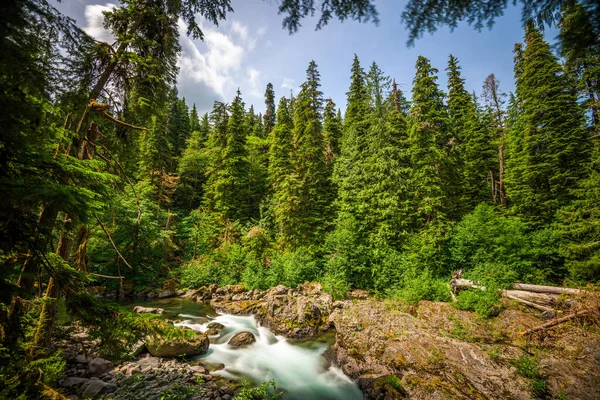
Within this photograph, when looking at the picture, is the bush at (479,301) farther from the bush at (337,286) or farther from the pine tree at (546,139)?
the pine tree at (546,139)

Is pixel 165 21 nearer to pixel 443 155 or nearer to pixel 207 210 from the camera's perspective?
pixel 443 155

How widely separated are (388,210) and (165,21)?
14.6 meters

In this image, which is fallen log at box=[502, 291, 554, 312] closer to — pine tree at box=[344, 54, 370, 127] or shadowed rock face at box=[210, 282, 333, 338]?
shadowed rock face at box=[210, 282, 333, 338]

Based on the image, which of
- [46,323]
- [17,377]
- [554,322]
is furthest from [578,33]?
[554,322]

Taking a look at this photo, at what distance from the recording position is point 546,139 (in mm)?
15070

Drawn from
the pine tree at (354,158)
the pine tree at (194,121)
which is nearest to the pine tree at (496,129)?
the pine tree at (354,158)

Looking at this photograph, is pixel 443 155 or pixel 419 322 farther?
pixel 443 155

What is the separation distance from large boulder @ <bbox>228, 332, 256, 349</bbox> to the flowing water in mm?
195

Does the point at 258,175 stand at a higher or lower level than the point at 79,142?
higher

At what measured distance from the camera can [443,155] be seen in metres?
15.2

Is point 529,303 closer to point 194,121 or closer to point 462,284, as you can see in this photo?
point 462,284

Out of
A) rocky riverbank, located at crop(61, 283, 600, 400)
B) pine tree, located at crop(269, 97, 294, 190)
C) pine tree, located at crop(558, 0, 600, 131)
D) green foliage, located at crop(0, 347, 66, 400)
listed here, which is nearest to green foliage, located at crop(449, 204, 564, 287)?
rocky riverbank, located at crop(61, 283, 600, 400)

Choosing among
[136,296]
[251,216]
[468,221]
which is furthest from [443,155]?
[136,296]

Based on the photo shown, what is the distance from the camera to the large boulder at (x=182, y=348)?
834cm
